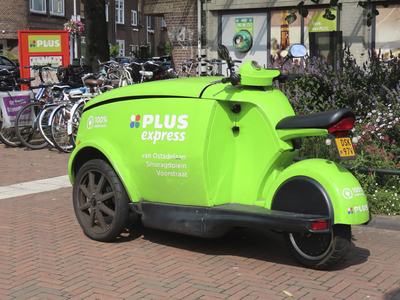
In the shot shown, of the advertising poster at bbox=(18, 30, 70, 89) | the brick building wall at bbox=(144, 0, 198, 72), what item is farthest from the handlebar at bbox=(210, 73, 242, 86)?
the brick building wall at bbox=(144, 0, 198, 72)

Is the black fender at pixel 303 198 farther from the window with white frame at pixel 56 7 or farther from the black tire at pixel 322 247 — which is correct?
the window with white frame at pixel 56 7

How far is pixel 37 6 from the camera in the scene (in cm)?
4091

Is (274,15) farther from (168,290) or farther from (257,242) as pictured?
(168,290)

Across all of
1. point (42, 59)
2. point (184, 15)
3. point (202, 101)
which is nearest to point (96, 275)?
point (202, 101)

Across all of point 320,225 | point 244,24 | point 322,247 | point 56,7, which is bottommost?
point 322,247

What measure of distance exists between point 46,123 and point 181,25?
26.7 ft

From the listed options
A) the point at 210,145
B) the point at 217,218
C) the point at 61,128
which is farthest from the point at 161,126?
the point at 61,128

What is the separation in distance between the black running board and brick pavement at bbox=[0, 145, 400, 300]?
0.92 ft

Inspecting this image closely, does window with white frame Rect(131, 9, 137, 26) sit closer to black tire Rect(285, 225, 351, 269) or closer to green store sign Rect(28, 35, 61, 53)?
green store sign Rect(28, 35, 61, 53)

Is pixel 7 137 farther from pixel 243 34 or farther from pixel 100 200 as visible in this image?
pixel 243 34

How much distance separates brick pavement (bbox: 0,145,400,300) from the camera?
395 centimetres

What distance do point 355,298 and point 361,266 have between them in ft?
2.33

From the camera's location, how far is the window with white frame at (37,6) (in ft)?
132

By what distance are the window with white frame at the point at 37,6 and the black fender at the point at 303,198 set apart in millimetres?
39445
